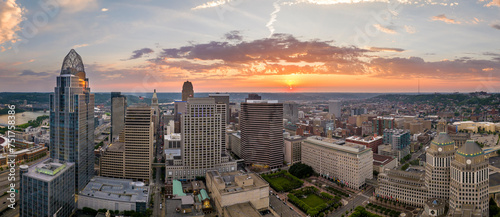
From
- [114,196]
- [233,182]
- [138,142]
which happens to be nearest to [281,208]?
[233,182]

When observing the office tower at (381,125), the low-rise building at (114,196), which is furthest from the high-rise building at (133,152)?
the office tower at (381,125)

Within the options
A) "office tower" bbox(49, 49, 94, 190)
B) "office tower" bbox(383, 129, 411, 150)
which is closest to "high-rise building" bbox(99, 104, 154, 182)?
"office tower" bbox(49, 49, 94, 190)

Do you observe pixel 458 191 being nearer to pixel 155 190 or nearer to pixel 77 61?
pixel 155 190

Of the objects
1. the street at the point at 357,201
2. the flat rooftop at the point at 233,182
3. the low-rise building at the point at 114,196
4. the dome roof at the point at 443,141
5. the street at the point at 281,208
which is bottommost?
the street at the point at 281,208

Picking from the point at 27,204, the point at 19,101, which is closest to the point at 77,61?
the point at 27,204

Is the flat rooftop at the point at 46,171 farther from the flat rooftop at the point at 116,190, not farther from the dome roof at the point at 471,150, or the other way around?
the dome roof at the point at 471,150

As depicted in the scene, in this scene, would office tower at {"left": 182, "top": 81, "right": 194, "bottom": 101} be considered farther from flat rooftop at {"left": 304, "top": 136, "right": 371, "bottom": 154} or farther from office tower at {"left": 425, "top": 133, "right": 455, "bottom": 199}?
office tower at {"left": 425, "top": 133, "right": 455, "bottom": 199}
